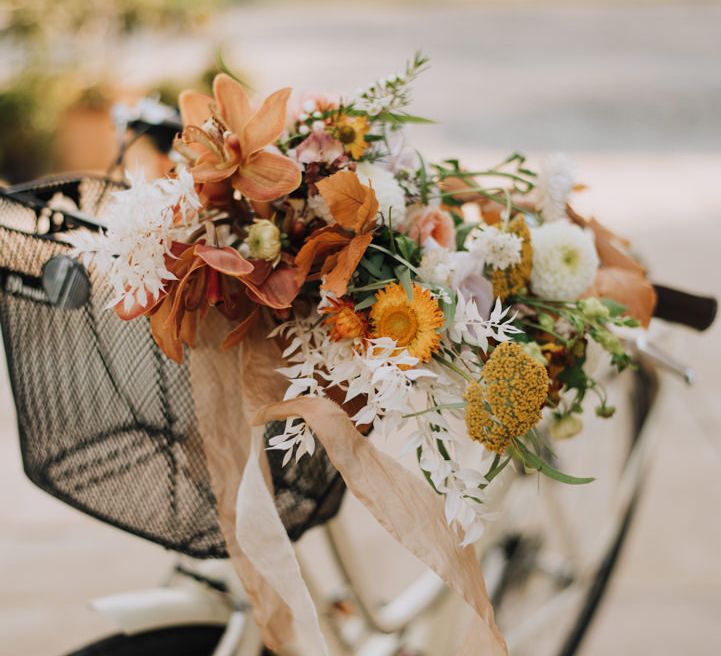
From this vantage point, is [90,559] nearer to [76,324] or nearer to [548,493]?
[548,493]

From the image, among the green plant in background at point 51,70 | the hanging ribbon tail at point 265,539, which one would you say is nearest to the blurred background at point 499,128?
the green plant in background at point 51,70

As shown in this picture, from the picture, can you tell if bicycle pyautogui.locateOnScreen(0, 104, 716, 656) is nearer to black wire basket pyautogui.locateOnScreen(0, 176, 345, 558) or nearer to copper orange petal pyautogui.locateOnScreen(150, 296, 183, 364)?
black wire basket pyautogui.locateOnScreen(0, 176, 345, 558)

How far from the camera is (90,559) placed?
8.68ft

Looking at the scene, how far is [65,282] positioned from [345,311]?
307 millimetres

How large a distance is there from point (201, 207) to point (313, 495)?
0.41m

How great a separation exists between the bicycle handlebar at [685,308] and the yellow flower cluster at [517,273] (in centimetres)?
40

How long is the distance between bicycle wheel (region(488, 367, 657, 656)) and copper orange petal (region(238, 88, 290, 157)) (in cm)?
123

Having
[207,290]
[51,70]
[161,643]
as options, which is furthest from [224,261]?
[51,70]

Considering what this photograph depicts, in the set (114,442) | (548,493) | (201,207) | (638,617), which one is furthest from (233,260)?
(638,617)

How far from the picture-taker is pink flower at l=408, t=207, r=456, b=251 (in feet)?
3.39

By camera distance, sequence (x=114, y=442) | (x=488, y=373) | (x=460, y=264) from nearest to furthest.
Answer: (x=488, y=373) → (x=460, y=264) → (x=114, y=442)

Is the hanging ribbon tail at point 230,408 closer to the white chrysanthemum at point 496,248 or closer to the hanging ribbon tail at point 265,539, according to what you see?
the hanging ribbon tail at point 265,539

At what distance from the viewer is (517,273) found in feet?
3.45

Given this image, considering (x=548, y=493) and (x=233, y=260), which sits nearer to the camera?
(x=233, y=260)
